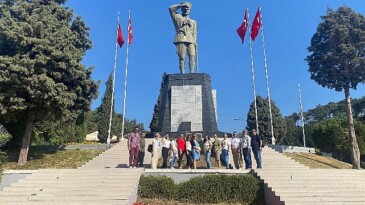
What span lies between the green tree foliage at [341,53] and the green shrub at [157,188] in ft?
55.9

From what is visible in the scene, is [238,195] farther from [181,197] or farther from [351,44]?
[351,44]

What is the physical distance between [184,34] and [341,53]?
36.5 feet

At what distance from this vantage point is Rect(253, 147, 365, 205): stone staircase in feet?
30.3

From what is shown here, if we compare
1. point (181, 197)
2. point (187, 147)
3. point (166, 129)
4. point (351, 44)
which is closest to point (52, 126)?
point (166, 129)

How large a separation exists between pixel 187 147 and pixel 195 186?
2.73 metres

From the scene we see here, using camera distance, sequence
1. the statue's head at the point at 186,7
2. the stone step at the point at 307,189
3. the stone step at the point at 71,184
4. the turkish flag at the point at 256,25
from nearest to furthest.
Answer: the stone step at the point at 307,189, the stone step at the point at 71,184, the statue's head at the point at 186,7, the turkish flag at the point at 256,25

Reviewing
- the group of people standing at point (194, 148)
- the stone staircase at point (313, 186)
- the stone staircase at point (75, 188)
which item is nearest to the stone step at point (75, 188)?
the stone staircase at point (75, 188)

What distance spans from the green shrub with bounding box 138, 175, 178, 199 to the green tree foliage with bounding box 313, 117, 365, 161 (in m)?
32.9

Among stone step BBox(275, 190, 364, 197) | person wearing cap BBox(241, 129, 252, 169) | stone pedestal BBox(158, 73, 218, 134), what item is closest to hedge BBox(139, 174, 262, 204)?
stone step BBox(275, 190, 364, 197)

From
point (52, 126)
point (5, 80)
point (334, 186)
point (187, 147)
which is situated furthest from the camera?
point (52, 126)

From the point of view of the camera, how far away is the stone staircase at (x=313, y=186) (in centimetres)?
924

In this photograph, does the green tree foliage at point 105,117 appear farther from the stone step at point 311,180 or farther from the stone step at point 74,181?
the stone step at point 311,180

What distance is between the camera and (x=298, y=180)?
36.4 feet

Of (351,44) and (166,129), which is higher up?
(351,44)
